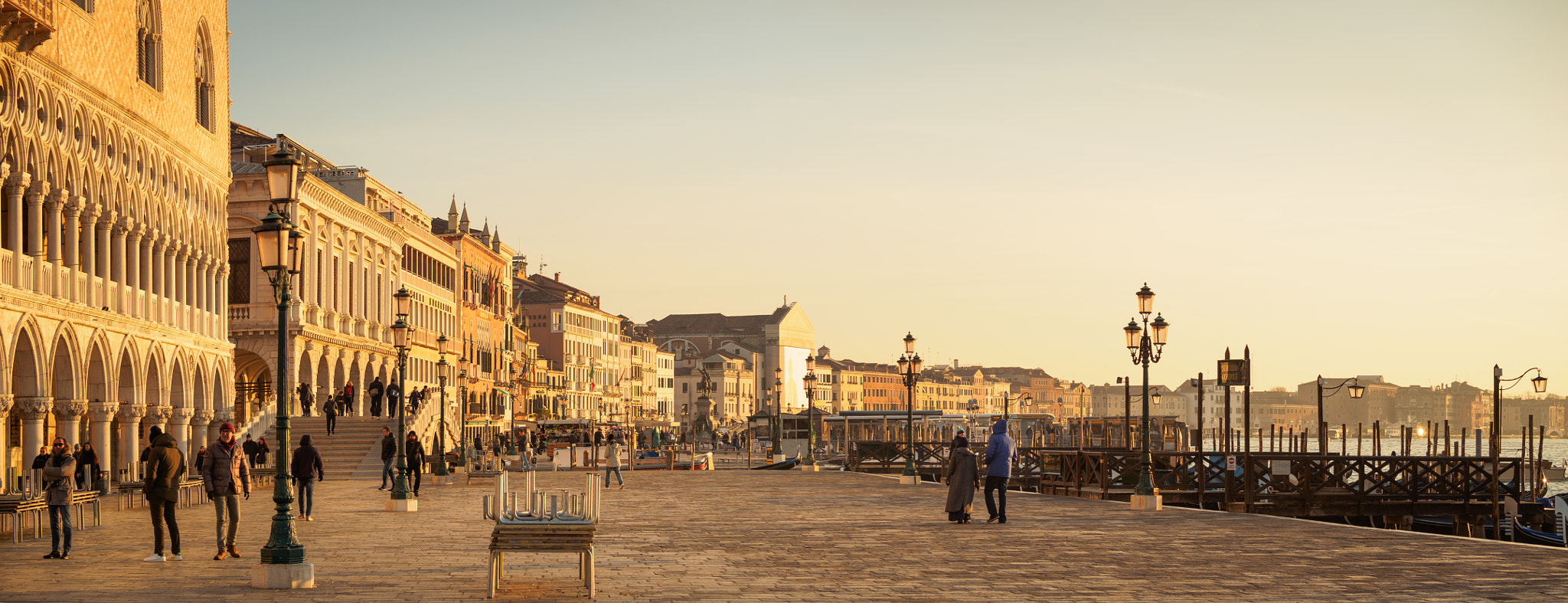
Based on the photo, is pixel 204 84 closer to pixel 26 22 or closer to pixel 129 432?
pixel 129 432

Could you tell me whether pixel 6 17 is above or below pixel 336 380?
above

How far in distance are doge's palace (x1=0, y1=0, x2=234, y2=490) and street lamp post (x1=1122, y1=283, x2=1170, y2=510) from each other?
2016 cm

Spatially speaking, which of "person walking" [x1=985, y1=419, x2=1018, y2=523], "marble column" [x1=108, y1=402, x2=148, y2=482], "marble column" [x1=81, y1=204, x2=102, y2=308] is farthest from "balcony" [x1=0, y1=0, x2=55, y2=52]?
"person walking" [x1=985, y1=419, x2=1018, y2=523]

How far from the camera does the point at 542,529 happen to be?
13320 millimetres

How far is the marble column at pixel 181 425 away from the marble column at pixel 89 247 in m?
7.98

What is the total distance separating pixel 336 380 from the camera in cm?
6134

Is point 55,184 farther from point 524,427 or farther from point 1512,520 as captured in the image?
point 524,427

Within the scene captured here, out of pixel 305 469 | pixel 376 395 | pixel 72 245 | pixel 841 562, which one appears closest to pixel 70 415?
pixel 72 245

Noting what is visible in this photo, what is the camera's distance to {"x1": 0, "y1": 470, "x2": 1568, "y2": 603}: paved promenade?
13.8 m

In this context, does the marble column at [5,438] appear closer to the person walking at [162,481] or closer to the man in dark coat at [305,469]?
the man in dark coat at [305,469]

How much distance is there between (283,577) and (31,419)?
20.8 metres

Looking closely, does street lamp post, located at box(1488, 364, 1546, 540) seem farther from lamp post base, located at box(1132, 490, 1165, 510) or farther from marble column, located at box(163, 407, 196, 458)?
marble column, located at box(163, 407, 196, 458)

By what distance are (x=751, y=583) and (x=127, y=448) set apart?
2927cm

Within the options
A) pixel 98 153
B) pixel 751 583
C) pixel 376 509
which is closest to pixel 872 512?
pixel 376 509
